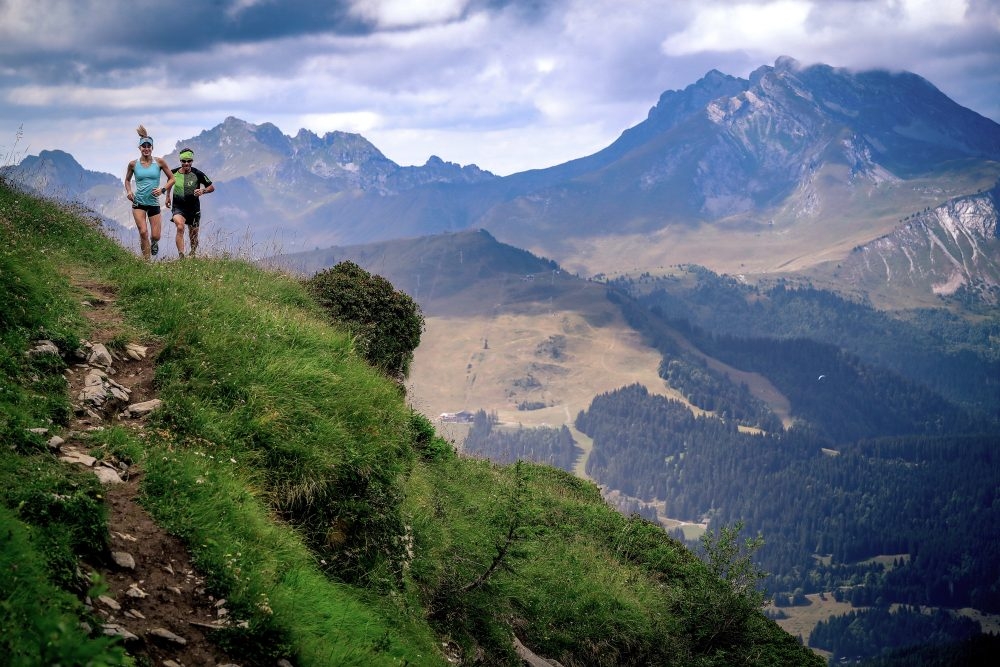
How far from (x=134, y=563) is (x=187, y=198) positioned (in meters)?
12.3

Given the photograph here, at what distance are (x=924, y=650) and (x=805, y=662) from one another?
4824 inches

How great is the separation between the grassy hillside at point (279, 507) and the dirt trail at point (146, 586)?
127 mm

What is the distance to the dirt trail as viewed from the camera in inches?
273

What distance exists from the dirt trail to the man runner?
9411 millimetres

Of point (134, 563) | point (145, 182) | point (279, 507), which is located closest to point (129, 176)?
point (145, 182)

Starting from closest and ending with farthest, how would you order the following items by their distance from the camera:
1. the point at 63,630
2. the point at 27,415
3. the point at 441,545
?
the point at 63,630
the point at 27,415
the point at 441,545

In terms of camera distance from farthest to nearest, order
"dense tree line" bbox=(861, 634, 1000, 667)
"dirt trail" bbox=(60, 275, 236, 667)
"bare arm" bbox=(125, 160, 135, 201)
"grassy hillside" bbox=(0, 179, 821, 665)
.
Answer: "dense tree line" bbox=(861, 634, 1000, 667), "bare arm" bbox=(125, 160, 135, 201), "grassy hillside" bbox=(0, 179, 821, 665), "dirt trail" bbox=(60, 275, 236, 667)

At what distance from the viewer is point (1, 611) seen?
5812 millimetres

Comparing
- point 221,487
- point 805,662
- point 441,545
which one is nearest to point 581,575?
point 441,545

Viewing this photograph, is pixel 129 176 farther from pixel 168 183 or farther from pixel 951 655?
pixel 951 655

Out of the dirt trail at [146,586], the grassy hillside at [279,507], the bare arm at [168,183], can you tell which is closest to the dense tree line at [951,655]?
the grassy hillside at [279,507]

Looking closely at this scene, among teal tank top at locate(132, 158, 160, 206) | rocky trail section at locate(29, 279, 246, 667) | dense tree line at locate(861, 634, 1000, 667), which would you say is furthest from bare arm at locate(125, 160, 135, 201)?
dense tree line at locate(861, 634, 1000, 667)

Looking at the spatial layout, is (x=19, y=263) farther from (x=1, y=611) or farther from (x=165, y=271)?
(x=1, y=611)

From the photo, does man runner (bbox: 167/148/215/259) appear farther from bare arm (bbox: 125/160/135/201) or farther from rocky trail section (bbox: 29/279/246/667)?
rocky trail section (bbox: 29/279/246/667)
